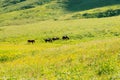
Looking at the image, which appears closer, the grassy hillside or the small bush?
the small bush

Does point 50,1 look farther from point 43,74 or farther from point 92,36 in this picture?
point 43,74

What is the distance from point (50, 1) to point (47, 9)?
20.6m

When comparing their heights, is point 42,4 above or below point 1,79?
below

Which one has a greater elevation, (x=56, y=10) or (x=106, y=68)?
(x=106, y=68)

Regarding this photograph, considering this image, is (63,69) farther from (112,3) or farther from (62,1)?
(62,1)

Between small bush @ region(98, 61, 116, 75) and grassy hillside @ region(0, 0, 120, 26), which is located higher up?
small bush @ region(98, 61, 116, 75)

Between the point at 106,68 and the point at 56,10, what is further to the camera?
the point at 56,10

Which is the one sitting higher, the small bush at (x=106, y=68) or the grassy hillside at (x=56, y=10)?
the small bush at (x=106, y=68)

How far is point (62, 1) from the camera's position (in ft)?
522

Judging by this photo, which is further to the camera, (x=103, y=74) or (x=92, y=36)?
(x=92, y=36)

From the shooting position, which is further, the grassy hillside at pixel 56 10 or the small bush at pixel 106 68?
the grassy hillside at pixel 56 10

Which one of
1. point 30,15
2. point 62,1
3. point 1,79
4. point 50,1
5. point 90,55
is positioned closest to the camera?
point 1,79

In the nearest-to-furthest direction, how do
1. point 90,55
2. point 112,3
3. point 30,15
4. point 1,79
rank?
point 1,79, point 90,55, point 112,3, point 30,15

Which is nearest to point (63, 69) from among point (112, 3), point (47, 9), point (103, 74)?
point (103, 74)
